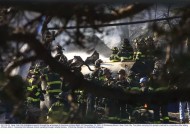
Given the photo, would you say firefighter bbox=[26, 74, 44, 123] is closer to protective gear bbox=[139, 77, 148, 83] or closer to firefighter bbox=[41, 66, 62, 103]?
firefighter bbox=[41, 66, 62, 103]

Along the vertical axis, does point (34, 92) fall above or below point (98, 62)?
below

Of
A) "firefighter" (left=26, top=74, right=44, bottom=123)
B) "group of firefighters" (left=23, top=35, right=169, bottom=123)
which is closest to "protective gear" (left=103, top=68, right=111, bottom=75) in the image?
"group of firefighters" (left=23, top=35, right=169, bottom=123)

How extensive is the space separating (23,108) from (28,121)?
0.36 feet

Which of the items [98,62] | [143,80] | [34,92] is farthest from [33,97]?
[143,80]

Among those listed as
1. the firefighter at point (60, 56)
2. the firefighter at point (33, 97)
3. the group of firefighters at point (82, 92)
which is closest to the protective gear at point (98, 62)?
the group of firefighters at point (82, 92)

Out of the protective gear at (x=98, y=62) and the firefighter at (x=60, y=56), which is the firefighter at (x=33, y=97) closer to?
the firefighter at (x=60, y=56)

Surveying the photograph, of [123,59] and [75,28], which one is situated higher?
[75,28]

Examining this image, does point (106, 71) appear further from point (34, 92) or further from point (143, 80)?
point (34, 92)

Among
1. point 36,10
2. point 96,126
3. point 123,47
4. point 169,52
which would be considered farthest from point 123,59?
point 36,10

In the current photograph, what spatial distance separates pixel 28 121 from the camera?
10.2 ft

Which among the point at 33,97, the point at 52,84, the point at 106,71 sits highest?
the point at 106,71
